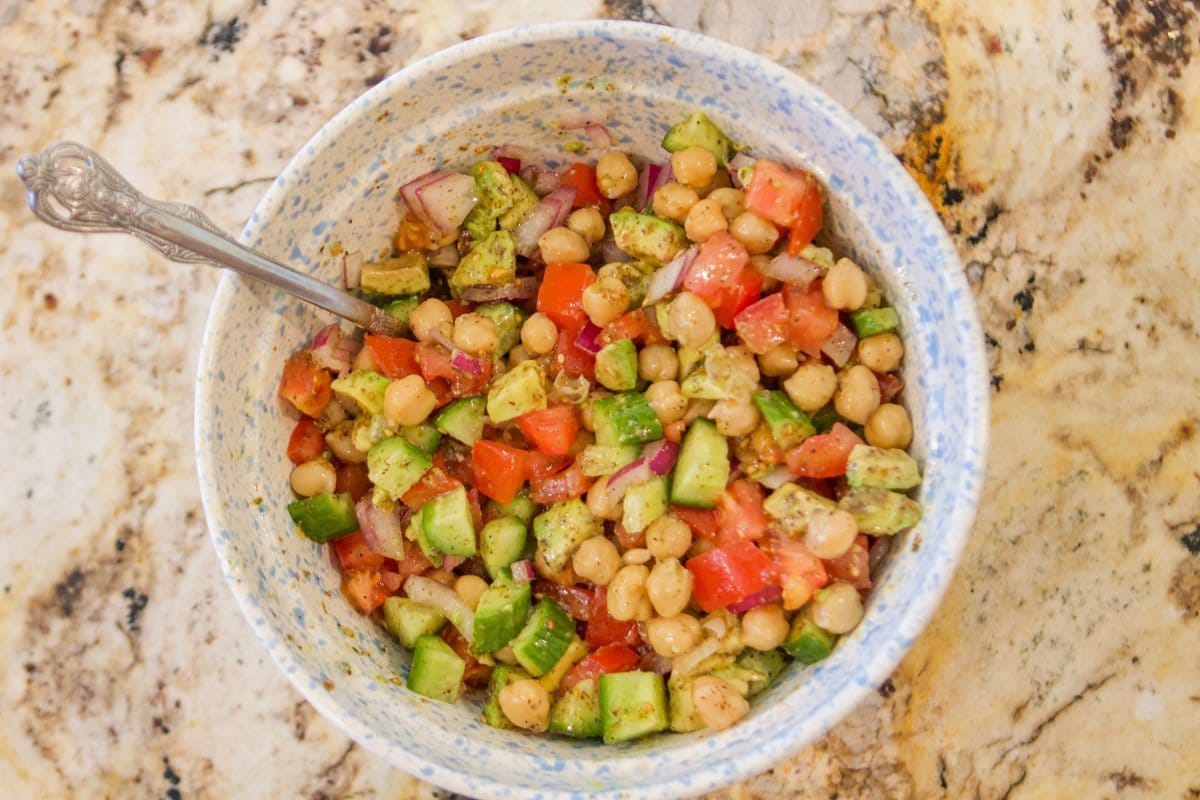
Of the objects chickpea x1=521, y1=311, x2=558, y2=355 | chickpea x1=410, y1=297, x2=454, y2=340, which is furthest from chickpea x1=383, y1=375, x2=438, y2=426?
chickpea x1=521, y1=311, x2=558, y2=355

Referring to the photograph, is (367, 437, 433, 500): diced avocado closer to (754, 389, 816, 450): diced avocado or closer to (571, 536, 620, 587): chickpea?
(571, 536, 620, 587): chickpea

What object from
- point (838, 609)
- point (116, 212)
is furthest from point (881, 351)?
point (116, 212)

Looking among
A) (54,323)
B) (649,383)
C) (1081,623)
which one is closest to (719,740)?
(649,383)

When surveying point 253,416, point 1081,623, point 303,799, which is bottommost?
point 303,799

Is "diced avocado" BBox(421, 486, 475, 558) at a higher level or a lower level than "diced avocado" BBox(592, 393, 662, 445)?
lower

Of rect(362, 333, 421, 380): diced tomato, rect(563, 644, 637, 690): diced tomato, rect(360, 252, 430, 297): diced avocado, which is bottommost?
rect(563, 644, 637, 690): diced tomato

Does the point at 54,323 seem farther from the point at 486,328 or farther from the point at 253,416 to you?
the point at 486,328
